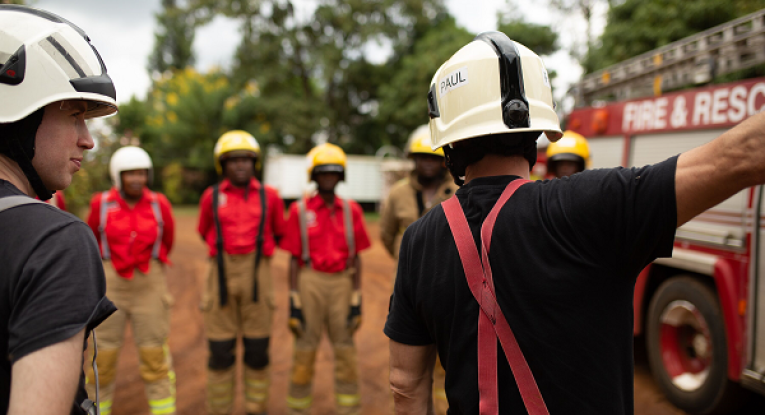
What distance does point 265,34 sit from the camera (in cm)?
2452

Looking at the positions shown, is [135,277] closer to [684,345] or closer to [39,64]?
[39,64]

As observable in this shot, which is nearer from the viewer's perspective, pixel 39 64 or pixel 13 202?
pixel 13 202

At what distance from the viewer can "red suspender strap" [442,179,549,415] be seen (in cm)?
124

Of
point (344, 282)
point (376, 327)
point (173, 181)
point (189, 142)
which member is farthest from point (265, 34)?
point (344, 282)

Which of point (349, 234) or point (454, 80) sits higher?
point (454, 80)

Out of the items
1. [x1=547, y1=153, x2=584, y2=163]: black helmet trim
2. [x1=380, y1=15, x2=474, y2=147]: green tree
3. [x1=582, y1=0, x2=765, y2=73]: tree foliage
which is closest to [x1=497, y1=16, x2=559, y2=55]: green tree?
[x1=380, y1=15, x2=474, y2=147]: green tree

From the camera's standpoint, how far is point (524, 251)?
1.26 meters

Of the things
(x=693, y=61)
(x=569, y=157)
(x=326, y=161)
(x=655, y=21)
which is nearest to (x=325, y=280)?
(x=326, y=161)

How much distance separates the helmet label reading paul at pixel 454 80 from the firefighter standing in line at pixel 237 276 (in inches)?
112

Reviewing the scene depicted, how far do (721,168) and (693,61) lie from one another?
449 centimetres

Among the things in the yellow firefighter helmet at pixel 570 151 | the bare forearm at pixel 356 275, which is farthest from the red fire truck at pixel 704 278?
the bare forearm at pixel 356 275

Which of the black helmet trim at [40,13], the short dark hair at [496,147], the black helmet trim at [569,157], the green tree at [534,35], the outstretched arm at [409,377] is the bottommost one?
the outstretched arm at [409,377]

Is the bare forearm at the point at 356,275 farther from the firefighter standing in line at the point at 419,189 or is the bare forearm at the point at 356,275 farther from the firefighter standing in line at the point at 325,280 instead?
the firefighter standing in line at the point at 419,189

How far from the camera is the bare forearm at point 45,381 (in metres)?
0.98
